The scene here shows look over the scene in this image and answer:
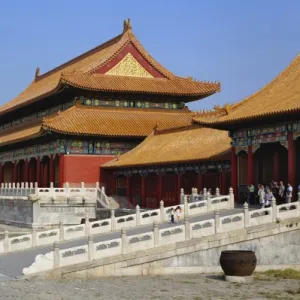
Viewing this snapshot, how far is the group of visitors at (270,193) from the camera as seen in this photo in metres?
26.9

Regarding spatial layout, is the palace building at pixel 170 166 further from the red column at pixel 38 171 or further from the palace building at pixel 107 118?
the red column at pixel 38 171

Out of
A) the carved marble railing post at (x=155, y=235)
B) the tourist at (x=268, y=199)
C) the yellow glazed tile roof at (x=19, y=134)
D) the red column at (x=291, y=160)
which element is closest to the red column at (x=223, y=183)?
the red column at (x=291, y=160)

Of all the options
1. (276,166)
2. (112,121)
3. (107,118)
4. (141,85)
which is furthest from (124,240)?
(141,85)

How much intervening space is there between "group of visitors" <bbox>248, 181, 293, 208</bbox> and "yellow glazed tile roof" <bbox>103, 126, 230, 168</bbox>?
406 centimetres

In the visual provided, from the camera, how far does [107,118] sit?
4625 centimetres

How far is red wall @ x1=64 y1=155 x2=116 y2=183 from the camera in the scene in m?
43.9

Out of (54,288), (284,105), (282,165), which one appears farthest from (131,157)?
(54,288)

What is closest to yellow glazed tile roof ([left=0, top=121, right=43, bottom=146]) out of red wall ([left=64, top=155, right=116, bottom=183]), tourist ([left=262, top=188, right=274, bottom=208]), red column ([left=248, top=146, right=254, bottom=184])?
red wall ([left=64, top=155, right=116, bottom=183])

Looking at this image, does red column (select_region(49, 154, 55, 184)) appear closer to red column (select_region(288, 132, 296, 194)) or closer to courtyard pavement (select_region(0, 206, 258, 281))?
courtyard pavement (select_region(0, 206, 258, 281))

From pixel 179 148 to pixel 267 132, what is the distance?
1068cm

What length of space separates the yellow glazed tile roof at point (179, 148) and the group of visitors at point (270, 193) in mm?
4058

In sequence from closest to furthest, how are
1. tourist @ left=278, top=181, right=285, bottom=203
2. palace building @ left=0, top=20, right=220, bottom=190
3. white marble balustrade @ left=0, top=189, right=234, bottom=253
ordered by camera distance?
white marble balustrade @ left=0, top=189, right=234, bottom=253 → tourist @ left=278, top=181, right=285, bottom=203 → palace building @ left=0, top=20, right=220, bottom=190

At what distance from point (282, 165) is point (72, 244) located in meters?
10.6

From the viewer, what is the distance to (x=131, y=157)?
139ft
